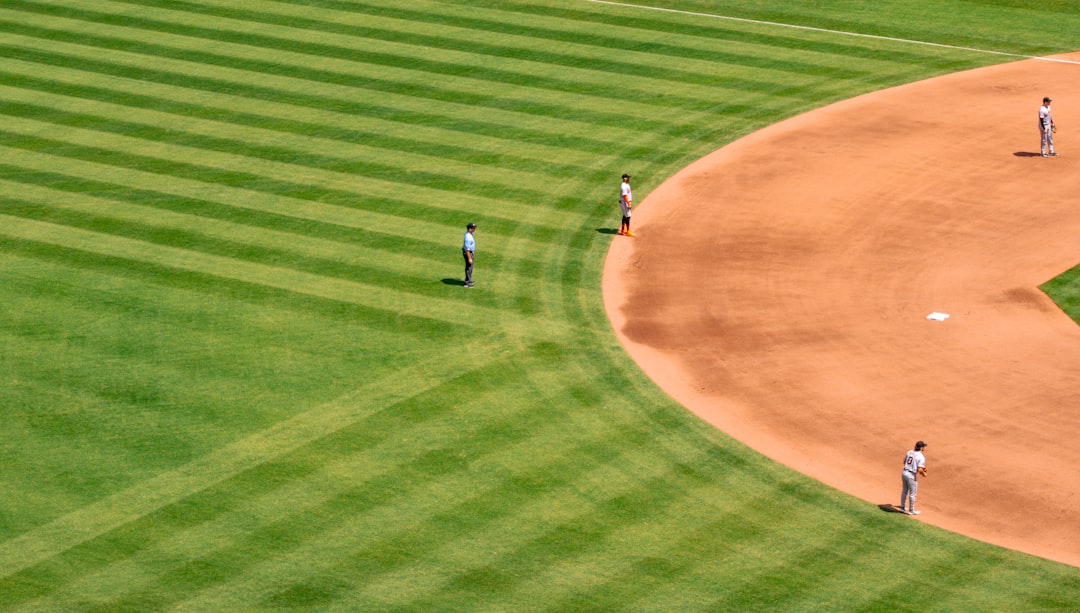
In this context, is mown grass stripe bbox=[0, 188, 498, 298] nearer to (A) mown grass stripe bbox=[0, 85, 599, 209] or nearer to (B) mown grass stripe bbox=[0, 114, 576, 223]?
(B) mown grass stripe bbox=[0, 114, 576, 223]

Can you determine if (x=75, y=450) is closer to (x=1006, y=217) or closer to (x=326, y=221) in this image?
(x=326, y=221)

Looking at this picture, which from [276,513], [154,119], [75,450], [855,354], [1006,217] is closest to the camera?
[276,513]

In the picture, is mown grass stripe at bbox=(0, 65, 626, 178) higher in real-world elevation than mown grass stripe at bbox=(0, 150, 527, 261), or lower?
higher

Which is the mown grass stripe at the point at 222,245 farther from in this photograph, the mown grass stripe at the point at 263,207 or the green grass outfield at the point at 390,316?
the mown grass stripe at the point at 263,207

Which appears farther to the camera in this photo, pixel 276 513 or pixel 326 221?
pixel 326 221

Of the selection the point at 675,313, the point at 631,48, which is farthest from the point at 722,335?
the point at 631,48

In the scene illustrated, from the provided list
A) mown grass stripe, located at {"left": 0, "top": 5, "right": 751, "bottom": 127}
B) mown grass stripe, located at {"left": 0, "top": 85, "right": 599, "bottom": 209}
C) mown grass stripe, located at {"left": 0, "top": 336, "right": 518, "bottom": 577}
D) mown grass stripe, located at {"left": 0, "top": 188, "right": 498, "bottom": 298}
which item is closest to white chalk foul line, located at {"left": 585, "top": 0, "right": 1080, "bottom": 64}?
mown grass stripe, located at {"left": 0, "top": 5, "right": 751, "bottom": 127}
